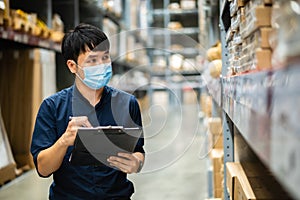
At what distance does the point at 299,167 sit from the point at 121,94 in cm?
121

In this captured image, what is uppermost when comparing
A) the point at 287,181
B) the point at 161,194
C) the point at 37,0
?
the point at 37,0

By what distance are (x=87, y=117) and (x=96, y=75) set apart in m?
0.16

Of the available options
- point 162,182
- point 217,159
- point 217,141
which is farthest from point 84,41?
point 162,182

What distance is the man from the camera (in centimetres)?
143

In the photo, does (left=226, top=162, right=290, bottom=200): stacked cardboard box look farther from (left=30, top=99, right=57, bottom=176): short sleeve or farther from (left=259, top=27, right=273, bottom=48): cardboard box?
(left=30, top=99, right=57, bottom=176): short sleeve

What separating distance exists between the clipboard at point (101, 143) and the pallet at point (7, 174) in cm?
165

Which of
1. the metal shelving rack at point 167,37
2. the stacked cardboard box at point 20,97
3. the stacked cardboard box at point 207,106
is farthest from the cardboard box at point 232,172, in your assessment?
the metal shelving rack at point 167,37

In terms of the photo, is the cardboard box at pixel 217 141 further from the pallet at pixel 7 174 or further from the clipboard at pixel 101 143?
the pallet at pixel 7 174

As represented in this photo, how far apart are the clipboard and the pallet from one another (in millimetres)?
1655

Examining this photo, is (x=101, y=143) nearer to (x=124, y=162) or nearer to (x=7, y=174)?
(x=124, y=162)

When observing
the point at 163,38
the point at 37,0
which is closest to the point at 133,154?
the point at 37,0

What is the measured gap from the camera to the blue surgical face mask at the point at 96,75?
1.47 meters

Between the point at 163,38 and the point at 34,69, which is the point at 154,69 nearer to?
the point at 163,38

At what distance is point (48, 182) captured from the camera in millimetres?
3053
